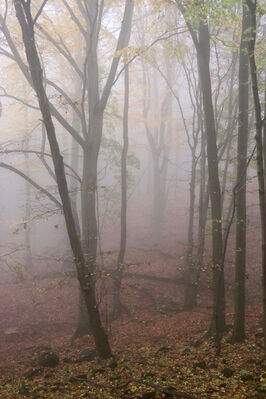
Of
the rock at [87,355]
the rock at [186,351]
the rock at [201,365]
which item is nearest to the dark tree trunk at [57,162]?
the rock at [87,355]

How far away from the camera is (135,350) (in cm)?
737

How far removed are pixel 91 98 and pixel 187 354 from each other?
702 centimetres

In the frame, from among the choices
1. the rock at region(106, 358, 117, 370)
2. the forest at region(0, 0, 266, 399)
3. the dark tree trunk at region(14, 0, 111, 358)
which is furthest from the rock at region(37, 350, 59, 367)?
the rock at region(106, 358, 117, 370)

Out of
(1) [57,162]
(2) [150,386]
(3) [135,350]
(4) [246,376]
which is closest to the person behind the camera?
(4) [246,376]

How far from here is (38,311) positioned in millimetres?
11336

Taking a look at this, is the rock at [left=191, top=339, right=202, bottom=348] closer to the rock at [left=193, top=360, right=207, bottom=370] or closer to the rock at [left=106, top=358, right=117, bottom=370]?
the rock at [left=193, top=360, right=207, bottom=370]

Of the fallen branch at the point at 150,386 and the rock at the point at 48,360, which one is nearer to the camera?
the fallen branch at the point at 150,386

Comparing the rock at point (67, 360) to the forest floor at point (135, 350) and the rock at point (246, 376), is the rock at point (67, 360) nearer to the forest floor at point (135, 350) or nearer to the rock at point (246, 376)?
the forest floor at point (135, 350)

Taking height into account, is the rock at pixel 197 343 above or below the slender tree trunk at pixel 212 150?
below

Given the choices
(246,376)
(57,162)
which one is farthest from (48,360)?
(57,162)

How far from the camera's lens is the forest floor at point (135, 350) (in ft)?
16.8

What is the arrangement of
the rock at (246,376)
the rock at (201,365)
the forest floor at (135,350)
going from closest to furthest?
the rock at (246,376), the forest floor at (135,350), the rock at (201,365)

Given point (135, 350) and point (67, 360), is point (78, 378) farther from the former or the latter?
point (135, 350)

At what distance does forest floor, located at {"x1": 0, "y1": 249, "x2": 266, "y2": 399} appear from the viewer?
16.8ft
